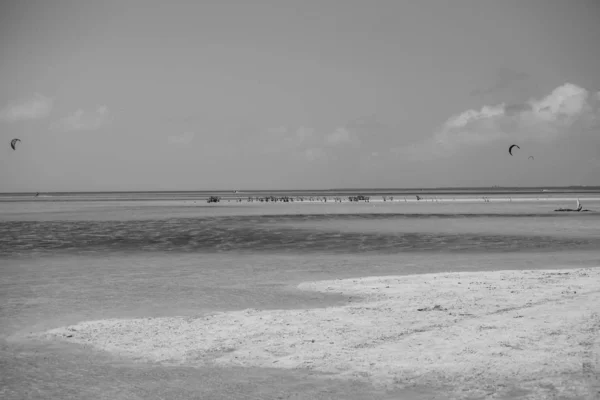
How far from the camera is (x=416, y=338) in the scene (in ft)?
37.4

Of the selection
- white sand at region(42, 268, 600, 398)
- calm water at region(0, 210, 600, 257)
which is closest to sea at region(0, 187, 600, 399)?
calm water at region(0, 210, 600, 257)

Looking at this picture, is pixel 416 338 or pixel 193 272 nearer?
pixel 416 338

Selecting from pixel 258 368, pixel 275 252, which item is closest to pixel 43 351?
pixel 258 368

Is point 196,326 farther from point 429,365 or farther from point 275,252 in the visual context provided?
point 275,252

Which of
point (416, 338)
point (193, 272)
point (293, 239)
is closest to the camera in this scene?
point (416, 338)

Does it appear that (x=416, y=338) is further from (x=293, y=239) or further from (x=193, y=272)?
(x=293, y=239)

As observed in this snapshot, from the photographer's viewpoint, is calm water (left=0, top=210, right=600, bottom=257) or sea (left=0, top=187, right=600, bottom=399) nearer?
sea (left=0, top=187, right=600, bottom=399)

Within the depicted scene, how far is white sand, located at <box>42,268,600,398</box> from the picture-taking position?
31.1 feet

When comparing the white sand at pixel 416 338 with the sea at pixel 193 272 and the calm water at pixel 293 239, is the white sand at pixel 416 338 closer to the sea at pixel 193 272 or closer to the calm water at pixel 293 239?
the sea at pixel 193 272

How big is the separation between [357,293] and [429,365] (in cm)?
684

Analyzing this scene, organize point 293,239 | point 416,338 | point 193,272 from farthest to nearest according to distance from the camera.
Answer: point 293,239 < point 193,272 < point 416,338

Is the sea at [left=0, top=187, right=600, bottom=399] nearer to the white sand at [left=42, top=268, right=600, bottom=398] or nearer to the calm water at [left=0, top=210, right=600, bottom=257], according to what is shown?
the calm water at [left=0, top=210, right=600, bottom=257]

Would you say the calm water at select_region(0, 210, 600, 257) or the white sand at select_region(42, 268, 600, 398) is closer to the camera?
the white sand at select_region(42, 268, 600, 398)

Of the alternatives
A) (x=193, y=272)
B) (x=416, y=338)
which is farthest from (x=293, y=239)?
(x=416, y=338)
